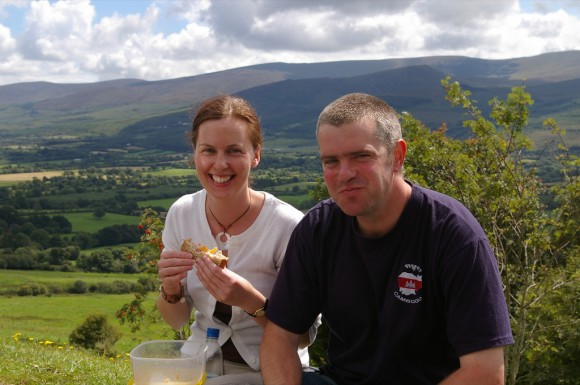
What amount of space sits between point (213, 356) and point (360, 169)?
1786 millimetres

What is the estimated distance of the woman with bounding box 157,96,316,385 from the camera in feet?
14.6

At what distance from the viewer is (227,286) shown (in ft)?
13.3

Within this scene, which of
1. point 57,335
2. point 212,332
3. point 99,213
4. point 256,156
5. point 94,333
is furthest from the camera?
point 99,213

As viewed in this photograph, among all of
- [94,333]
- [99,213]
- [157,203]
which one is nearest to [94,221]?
[99,213]

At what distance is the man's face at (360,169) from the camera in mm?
3547

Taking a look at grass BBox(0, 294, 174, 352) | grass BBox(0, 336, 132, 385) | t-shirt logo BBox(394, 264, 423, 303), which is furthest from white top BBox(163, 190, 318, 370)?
grass BBox(0, 294, 174, 352)

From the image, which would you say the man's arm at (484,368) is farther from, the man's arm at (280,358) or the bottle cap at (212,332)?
the bottle cap at (212,332)

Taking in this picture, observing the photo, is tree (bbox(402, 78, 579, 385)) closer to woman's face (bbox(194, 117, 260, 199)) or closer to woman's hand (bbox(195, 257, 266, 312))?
woman's face (bbox(194, 117, 260, 199))

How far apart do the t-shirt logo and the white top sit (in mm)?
1014

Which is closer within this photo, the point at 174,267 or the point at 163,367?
the point at 163,367

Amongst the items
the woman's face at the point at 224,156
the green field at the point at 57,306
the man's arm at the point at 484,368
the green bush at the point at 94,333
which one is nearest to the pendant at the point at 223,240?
the woman's face at the point at 224,156

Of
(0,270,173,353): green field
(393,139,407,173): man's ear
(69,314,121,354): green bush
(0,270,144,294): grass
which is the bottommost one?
(0,270,144,294): grass

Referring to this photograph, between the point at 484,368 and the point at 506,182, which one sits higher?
the point at 484,368

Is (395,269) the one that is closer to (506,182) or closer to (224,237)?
(224,237)
